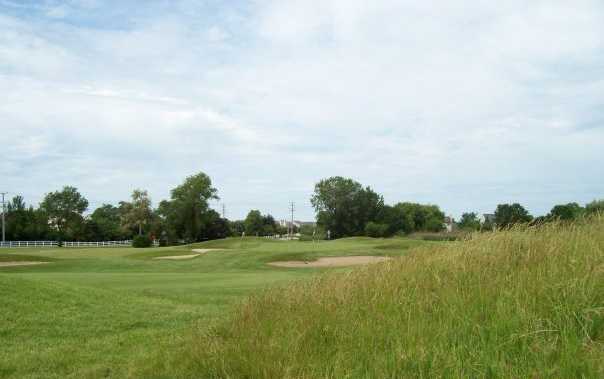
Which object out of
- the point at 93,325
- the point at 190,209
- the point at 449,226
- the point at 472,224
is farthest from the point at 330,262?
the point at 190,209

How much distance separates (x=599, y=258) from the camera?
6.56m

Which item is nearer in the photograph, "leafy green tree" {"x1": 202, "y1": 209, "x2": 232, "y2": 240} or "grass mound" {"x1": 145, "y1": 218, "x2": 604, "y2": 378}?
"grass mound" {"x1": 145, "y1": 218, "x2": 604, "y2": 378}

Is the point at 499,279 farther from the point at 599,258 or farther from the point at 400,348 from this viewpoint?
the point at 400,348

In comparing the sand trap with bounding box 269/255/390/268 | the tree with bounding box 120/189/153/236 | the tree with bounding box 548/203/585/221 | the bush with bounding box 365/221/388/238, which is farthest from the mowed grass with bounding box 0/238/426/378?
the tree with bounding box 120/189/153/236

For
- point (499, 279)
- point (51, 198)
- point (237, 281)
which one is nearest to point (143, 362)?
point (499, 279)

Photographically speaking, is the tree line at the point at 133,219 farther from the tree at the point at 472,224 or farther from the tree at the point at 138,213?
the tree at the point at 472,224

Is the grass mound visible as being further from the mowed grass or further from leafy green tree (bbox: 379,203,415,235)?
leafy green tree (bbox: 379,203,415,235)

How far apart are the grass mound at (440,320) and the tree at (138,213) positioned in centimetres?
11756

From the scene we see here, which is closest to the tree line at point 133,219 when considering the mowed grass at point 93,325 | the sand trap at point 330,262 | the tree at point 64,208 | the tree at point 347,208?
the tree at point 64,208

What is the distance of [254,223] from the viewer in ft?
453

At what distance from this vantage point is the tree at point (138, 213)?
4783 inches

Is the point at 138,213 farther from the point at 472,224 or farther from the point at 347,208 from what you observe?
the point at 472,224

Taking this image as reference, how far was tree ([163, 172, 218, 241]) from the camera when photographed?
10488 centimetres

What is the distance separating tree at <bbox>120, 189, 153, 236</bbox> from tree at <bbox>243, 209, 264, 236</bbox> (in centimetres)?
2377
